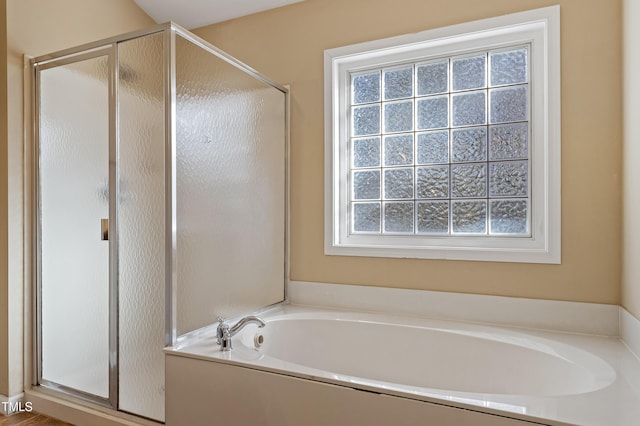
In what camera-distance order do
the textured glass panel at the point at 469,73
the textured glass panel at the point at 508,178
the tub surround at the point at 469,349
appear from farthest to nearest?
1. the textured glass panel at the point at 469,73
2. the textured glass panel at the point at 508,178
3. the tub surround at the point at 469,349

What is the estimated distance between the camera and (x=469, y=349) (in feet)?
6.25

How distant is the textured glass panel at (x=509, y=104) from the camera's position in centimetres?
213

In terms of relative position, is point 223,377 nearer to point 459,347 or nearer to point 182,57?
point 459,347

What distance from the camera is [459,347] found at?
193 centimetres

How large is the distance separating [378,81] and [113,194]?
1639 mm

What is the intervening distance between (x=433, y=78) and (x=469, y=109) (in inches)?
11.2

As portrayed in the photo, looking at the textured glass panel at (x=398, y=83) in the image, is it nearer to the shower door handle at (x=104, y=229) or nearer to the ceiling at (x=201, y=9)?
the ceiling at (x=201, y=9)

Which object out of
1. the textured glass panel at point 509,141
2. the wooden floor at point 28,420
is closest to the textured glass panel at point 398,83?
the textured glass panel at point 509,141

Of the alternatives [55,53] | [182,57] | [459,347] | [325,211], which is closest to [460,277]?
[459,347]

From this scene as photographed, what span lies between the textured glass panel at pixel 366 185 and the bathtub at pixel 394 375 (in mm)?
724

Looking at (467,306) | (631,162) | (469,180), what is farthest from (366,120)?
(631,162)

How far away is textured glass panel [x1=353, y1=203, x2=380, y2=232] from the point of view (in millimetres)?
2490

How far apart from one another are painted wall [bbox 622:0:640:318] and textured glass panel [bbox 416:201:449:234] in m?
0.82

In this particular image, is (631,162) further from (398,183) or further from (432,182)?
(398,183)
